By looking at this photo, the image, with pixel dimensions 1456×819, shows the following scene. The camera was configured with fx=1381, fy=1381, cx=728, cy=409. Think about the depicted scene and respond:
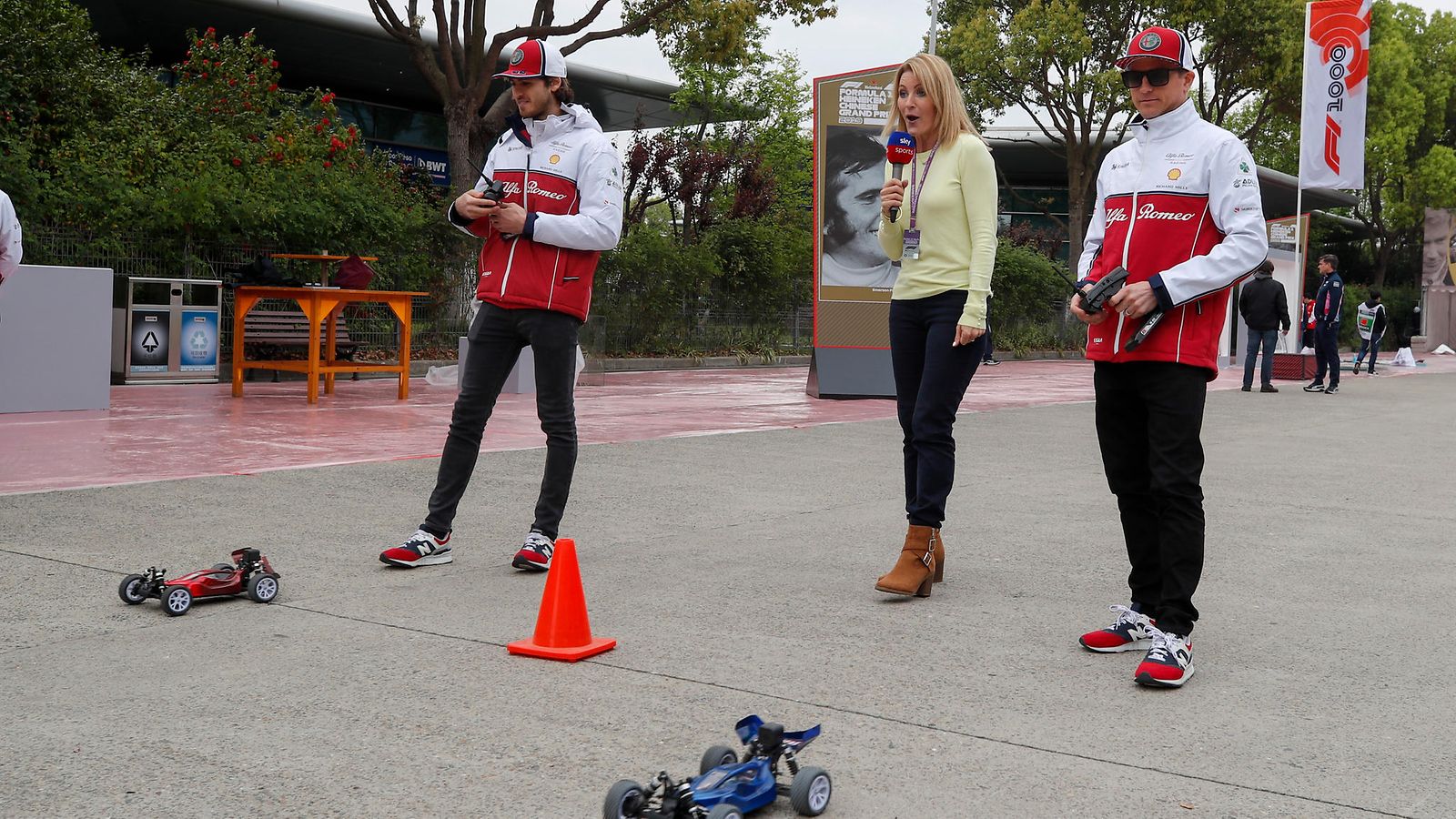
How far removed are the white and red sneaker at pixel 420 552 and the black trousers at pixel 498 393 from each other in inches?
1.9

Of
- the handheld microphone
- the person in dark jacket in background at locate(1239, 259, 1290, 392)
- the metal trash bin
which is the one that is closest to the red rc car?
the handheld microphone

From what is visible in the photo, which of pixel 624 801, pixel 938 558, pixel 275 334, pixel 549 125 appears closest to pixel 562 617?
pixel 624 801

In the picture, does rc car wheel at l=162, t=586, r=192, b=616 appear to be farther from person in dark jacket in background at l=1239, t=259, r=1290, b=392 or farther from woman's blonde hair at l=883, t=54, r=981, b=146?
person in dark jacket in background at l=1239, t=259, r=1290, b=392

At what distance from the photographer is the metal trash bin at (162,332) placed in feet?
46.7

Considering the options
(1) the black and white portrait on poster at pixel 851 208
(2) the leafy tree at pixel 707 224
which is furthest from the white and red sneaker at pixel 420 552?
(2) the leafy tree at pixel 707 224

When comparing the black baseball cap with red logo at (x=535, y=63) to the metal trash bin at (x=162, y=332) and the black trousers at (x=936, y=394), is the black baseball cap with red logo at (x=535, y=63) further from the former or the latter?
the metal trash bin at (x=162, y=332)

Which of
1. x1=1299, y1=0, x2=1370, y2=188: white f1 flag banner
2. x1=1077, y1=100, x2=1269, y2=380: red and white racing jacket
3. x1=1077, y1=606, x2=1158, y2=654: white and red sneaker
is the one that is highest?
x1=1299, y1=0, x2=1370, y2=188: white f1 flag banner

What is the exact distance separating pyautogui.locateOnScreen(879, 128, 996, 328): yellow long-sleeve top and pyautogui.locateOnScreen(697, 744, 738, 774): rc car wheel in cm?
253

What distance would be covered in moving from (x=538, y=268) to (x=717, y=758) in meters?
2.94

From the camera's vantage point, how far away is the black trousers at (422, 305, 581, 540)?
5.46 meters

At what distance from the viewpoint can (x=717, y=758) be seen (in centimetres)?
286

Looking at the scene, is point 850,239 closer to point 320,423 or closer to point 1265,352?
point 320,423

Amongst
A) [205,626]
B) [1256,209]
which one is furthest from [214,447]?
[1256,209]

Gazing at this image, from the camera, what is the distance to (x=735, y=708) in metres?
3.53
